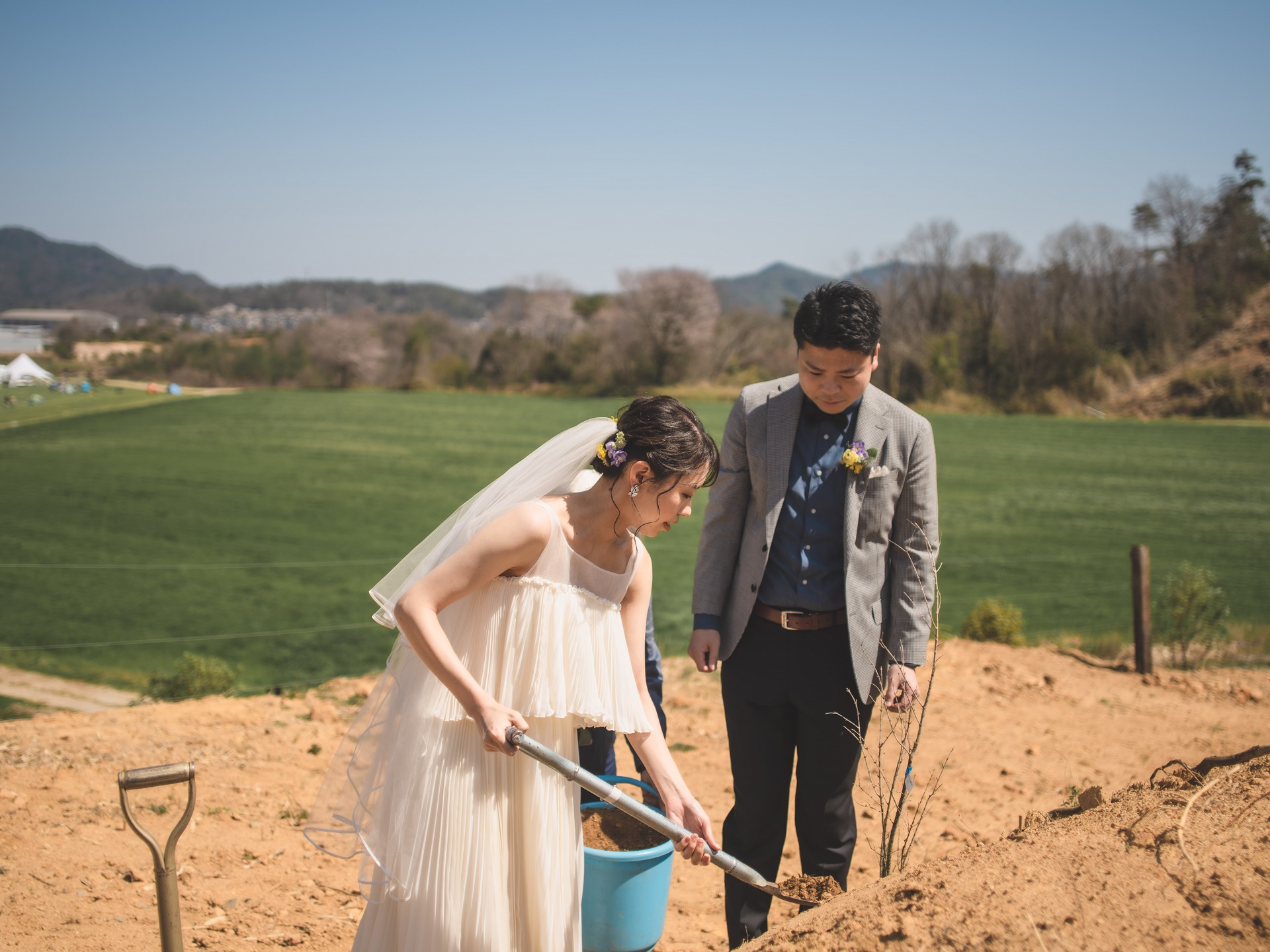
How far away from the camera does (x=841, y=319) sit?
2.52 m

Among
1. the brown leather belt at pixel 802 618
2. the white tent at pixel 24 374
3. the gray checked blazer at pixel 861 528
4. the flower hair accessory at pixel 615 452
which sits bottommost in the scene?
the brown leather belt at pixel 802 618

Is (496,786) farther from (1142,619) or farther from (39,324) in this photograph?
(39,324)

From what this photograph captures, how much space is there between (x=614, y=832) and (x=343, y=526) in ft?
60.1

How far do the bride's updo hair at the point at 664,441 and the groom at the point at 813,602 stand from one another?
592mm

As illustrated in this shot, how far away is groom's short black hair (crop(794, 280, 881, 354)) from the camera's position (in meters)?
2.52

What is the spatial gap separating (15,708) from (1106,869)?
8.46m

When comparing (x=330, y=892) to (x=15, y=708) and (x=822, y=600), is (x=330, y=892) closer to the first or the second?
(x=822, y=600)

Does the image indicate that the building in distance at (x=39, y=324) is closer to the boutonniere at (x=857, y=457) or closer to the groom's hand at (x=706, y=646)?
the groom's hand at (x=706, y=646)

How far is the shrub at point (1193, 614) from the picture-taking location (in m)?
7.57

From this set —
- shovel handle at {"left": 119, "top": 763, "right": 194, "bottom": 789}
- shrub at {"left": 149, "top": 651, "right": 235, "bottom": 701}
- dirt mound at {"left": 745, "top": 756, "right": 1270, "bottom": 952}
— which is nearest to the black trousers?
dirt mound at {"left": 745, "top": 756, "right": 1270, "bottom": 952}

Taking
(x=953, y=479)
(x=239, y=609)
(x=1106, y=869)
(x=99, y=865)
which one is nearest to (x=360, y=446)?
(x=953, y=479)

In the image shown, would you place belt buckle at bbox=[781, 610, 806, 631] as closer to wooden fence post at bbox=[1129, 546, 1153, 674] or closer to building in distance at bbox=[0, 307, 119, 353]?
wooden fence post at bbox=[1129, 546, 1153, 674]

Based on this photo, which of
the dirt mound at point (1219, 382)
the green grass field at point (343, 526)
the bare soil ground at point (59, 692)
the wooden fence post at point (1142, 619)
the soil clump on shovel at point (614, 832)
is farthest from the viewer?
the dirt mound at point (1219, 382)

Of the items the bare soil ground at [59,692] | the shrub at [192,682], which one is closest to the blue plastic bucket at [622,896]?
the shrub at [192,682]
